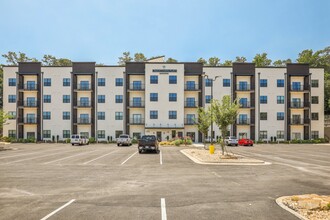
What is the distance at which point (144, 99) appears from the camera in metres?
60.2

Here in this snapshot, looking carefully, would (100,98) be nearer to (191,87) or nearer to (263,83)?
(191,87)

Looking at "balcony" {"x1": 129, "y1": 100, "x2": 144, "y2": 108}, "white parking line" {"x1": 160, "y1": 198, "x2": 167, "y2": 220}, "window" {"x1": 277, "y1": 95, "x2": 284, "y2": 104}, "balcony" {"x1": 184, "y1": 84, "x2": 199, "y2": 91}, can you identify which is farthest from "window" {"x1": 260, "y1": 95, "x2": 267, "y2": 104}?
"white parking line" {"x1": 160, "y1": 198, "x2": 167, "y2": 220}

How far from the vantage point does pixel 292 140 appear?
5862cm

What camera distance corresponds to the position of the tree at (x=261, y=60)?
7931cm

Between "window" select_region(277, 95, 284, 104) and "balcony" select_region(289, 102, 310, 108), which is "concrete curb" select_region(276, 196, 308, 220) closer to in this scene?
"window" select_region(277, 95, 284, 104)

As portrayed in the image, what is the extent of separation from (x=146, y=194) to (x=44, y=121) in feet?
181

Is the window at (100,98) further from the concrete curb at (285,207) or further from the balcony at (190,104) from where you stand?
the concrete curb at (285,207)

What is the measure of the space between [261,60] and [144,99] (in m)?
38.8

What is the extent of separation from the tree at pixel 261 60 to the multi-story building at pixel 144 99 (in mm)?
18510

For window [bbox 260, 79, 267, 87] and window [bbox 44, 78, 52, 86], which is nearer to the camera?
window [bbox 44, 78, 52, 86]

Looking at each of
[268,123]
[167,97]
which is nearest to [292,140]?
[268,123]

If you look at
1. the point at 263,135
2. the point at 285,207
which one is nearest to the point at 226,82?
the point at 263,135

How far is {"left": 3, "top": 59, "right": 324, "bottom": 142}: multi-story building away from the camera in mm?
59125

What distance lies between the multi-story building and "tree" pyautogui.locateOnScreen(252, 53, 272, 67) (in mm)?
18510
